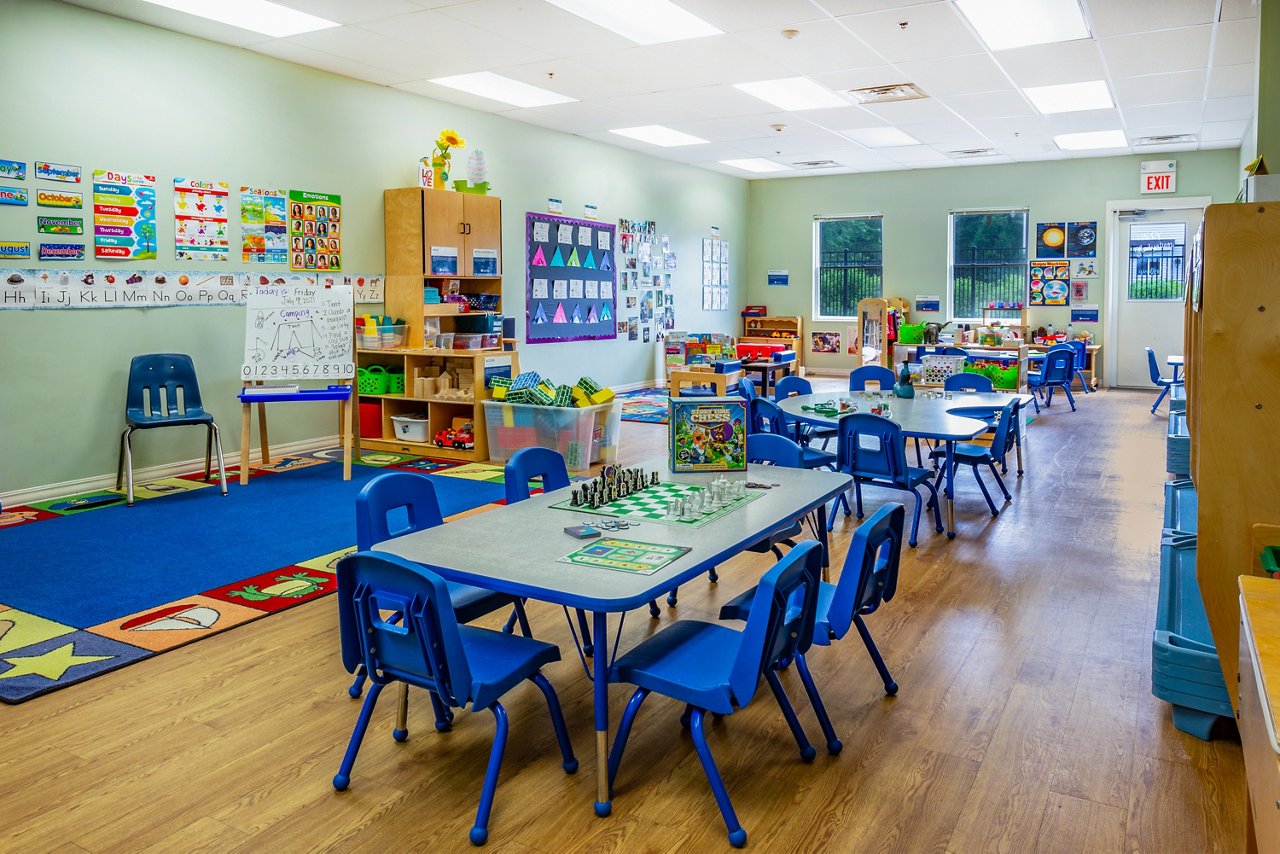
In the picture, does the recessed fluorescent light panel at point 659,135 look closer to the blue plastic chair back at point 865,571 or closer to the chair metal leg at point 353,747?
the blue plastic chair back at point 865,571

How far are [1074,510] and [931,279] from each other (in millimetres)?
8220

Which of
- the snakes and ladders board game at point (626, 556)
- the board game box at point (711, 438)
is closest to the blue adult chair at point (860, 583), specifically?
the snakes and ladders board game at point (626, 556)

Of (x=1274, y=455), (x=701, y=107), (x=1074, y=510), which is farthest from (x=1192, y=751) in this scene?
(x=701, y=107)

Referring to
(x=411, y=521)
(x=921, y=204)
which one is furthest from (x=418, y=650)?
(x=921, y=204)

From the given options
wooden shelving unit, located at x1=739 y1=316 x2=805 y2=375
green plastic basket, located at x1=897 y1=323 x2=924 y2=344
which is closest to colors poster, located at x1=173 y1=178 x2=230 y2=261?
green plastic basket, located at x1=897 y1=323 x2=924 y2=344

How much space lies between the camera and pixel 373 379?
25.9 feet

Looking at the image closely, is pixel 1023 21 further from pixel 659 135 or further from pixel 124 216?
pixel 124 216

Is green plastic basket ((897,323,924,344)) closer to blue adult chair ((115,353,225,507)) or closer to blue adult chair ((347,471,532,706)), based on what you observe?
blue adult chair ((115,353,225,507))

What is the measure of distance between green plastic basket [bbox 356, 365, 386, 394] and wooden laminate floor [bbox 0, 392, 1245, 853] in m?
4.13

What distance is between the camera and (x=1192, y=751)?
9.14 feet

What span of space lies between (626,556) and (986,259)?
39.1 ft

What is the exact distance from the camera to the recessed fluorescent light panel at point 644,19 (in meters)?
5.96

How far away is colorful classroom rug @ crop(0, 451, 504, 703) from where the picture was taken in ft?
11.8

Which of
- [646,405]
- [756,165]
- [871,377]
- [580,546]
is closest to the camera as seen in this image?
[580,546]
